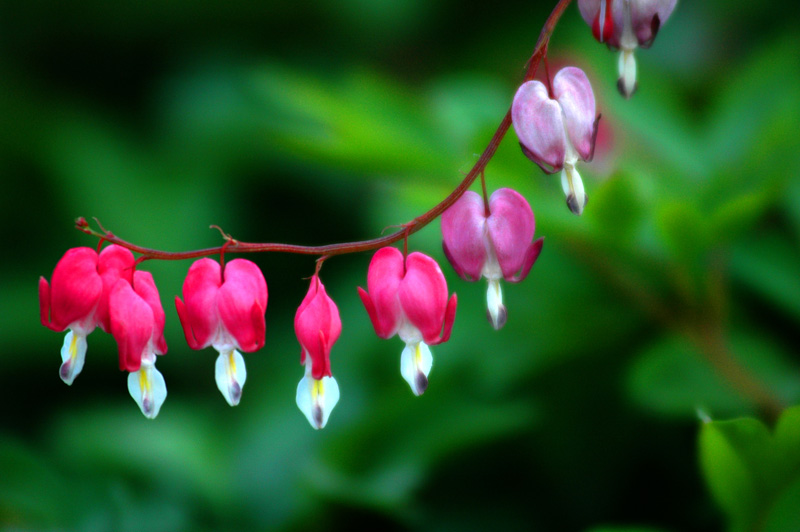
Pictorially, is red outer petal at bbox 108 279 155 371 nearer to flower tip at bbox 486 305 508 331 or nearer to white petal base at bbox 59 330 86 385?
white petal base at bbox 59 330 86 385

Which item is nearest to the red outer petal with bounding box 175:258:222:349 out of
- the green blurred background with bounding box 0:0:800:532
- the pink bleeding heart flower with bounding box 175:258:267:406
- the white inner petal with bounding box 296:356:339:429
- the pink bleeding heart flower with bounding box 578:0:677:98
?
the pink bleeding heart flower with bounding box 175:258:267:406

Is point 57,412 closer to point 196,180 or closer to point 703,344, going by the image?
point 196,180

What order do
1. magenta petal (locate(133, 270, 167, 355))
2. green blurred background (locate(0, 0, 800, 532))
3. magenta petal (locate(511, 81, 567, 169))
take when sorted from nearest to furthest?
magenta petal (locate(511, 81, 567, 169)), magenta petal (locate(133, 270, 167, 355)), green blurred background (locate(0, 0, 800, 532))

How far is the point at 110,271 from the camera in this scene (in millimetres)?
801

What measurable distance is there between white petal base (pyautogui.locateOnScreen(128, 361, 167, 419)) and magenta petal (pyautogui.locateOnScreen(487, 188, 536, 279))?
1.17 feet

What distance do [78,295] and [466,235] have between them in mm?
387

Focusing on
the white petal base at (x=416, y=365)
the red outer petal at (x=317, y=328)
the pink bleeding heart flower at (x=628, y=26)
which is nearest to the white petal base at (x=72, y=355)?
the red outer petal at (x=317, y=328)

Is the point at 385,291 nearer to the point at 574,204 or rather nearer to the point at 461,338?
the point at 574,204

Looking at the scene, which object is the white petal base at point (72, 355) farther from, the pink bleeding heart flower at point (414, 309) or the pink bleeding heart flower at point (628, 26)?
the pink bleeding heart flower at point (628, 26)

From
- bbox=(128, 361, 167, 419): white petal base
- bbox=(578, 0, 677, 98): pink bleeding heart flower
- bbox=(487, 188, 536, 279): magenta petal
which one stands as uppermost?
bbox=(578, 0, 677, 98): pink bleeding heart flower

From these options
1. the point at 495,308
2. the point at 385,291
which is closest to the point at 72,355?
the point at 385,291

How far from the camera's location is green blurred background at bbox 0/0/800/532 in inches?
47.2

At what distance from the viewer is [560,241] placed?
4.32ft

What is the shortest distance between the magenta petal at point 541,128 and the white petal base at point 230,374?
0.35 metres
